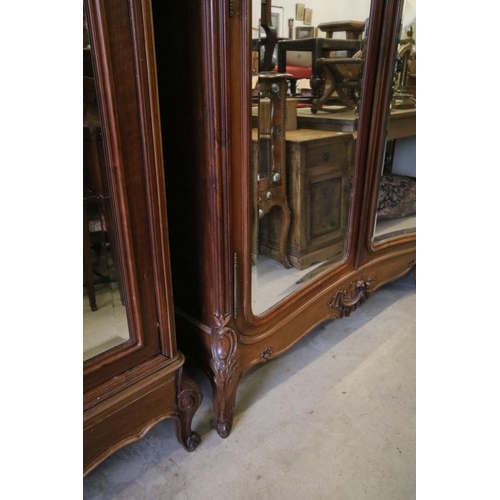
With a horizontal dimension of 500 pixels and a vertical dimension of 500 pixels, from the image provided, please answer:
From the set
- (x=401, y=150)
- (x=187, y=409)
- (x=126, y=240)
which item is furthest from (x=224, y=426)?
(x=401, y=150)

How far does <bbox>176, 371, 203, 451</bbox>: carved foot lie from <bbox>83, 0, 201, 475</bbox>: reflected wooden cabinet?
0.01 m

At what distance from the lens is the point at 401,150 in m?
1.29

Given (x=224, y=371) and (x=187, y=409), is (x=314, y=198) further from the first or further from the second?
(x=187, y=409)

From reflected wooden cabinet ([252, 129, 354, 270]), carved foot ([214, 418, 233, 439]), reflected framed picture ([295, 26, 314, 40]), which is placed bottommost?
carved foot ([214, 418, 233, 439])

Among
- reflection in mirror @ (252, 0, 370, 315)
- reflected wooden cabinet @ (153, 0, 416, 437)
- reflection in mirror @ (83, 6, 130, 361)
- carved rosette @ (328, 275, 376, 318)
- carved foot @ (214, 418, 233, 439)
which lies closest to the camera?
reflection in mirror @ (83, 6, 130, 361)

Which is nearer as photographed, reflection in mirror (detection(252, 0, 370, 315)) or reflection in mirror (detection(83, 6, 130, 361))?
reflection in mirror (detection(83, 6, 130, 361))

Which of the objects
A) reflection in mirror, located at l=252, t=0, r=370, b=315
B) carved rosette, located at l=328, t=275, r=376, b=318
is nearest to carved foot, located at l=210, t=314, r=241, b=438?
reflection in mirror, located at l=252, t=0, r=370, b=315

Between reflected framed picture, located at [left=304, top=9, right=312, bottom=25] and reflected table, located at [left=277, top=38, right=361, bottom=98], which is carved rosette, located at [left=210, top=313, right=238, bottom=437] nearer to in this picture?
reflected table, located at [left=277, top=38, right=361, bottom=98]

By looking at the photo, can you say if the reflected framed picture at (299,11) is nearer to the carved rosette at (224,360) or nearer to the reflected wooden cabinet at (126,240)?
the reflected wooden cabinet at (126,240)

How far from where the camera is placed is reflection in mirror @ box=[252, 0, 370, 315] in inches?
36.9
